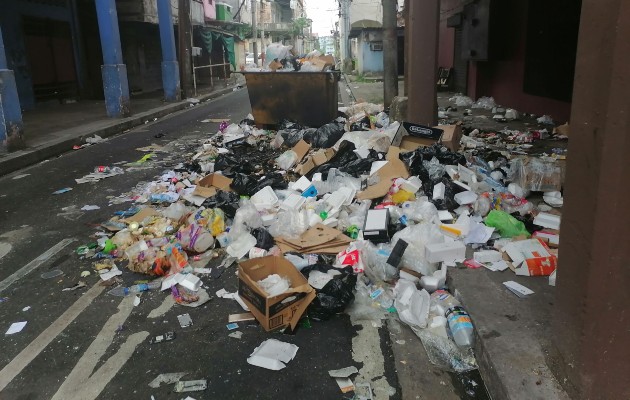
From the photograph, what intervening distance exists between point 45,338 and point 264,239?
1729 millimetres

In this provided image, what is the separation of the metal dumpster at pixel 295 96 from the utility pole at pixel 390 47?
173cm

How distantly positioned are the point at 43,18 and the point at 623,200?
1647 cm

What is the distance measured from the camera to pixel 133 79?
19703 mm

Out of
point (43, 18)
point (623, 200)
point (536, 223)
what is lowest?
point (536, 223)

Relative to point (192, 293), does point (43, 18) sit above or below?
above

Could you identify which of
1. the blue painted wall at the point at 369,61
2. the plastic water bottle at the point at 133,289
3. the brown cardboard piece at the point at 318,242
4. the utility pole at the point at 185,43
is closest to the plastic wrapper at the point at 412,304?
the brown cardboard piece at the point at 318,242

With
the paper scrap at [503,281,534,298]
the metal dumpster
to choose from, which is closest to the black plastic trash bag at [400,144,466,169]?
the paper scrap at [503,281,534,298]

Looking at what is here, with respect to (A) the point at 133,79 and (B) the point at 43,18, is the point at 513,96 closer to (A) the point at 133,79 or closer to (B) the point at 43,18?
(B) the point at 43,18

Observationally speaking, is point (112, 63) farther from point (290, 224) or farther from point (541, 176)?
point (541, 176)

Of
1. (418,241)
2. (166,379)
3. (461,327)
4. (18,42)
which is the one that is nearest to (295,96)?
(418,241)

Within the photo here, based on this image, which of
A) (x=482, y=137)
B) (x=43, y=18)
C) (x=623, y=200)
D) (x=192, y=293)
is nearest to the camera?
(x=623, y=200)

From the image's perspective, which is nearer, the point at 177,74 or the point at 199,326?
the point at 199,326

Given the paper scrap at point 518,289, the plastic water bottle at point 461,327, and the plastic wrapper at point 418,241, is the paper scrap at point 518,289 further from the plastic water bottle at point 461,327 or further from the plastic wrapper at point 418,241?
the plastic wrapper at point 418,241

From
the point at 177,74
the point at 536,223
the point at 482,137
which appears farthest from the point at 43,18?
the point at 536,223
